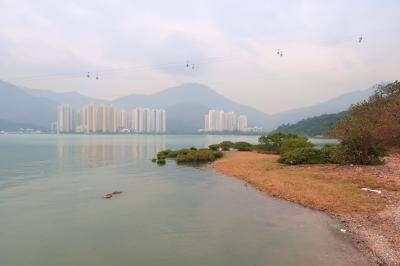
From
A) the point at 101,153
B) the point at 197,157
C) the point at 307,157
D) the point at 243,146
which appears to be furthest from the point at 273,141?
the point at 101,153

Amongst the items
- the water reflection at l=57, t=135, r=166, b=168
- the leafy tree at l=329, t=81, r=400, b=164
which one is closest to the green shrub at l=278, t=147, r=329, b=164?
the leafy tree at l=329, t=81, r=400, b=164

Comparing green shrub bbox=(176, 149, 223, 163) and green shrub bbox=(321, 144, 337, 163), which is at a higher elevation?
green shrub bbox=(321, 144, 337, 163)

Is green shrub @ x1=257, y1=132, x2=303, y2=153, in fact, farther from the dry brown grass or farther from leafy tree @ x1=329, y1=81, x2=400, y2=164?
the dry brown grass

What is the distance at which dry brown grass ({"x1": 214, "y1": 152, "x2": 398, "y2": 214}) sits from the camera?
1614cm

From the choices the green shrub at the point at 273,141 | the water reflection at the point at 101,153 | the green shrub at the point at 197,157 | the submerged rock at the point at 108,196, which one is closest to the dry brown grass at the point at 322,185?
the submerged rock at the point at 108,196

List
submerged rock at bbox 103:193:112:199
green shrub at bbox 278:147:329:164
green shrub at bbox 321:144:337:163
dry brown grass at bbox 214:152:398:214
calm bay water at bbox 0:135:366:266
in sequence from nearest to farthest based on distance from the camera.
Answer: calm bay water at bbox 0:135:366:266 → dry brown grass at bbox 214:152:398:214 → submerged rock at bbox 103:193:112:199 → green shrub at bbox 321:144:337:163 → green shrub at bbox 278:147:329:164

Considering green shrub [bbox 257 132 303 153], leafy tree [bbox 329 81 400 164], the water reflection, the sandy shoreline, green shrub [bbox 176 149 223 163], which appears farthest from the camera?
green shrub [bbox 257 132 303 153]

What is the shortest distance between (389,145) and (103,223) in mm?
37980

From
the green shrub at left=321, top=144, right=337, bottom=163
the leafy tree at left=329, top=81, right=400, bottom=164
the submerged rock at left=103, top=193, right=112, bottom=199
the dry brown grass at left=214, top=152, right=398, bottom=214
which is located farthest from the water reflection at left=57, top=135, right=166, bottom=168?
the leafy tree at left=329, top=81, right=400, bottom=164

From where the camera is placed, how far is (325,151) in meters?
30.1

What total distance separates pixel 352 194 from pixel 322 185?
2.63 metres

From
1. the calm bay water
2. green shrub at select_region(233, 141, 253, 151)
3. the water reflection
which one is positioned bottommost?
the calm bay water

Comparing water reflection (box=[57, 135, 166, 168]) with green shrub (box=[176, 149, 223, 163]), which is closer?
green shrub (box=[176, 149, 223, 163])

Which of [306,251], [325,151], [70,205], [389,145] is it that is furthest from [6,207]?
[389,145]
